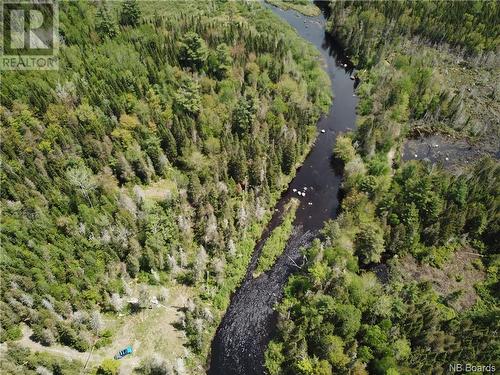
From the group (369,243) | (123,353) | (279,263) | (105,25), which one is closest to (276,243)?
(279,263)

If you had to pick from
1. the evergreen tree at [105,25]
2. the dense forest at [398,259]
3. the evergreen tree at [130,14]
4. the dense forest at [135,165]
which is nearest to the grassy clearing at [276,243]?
the dense forest at [135,165]

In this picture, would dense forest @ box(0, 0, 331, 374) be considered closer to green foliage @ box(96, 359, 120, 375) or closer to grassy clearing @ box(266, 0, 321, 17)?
green foliage @ box(96, 359, 120, 375)

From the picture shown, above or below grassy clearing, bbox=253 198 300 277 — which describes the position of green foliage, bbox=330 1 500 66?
above

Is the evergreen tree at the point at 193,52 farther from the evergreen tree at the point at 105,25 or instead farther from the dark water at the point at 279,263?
the dark water at the point at 279,263

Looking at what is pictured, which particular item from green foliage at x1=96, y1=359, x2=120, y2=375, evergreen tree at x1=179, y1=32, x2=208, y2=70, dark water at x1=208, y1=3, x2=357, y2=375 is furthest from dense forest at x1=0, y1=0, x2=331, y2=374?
green foliage at x1=96, y1=359, x2=120, y2=375

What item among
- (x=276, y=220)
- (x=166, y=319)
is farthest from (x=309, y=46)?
(x=166, y=319)

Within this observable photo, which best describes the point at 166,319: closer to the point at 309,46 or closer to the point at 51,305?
the point at 51,305
